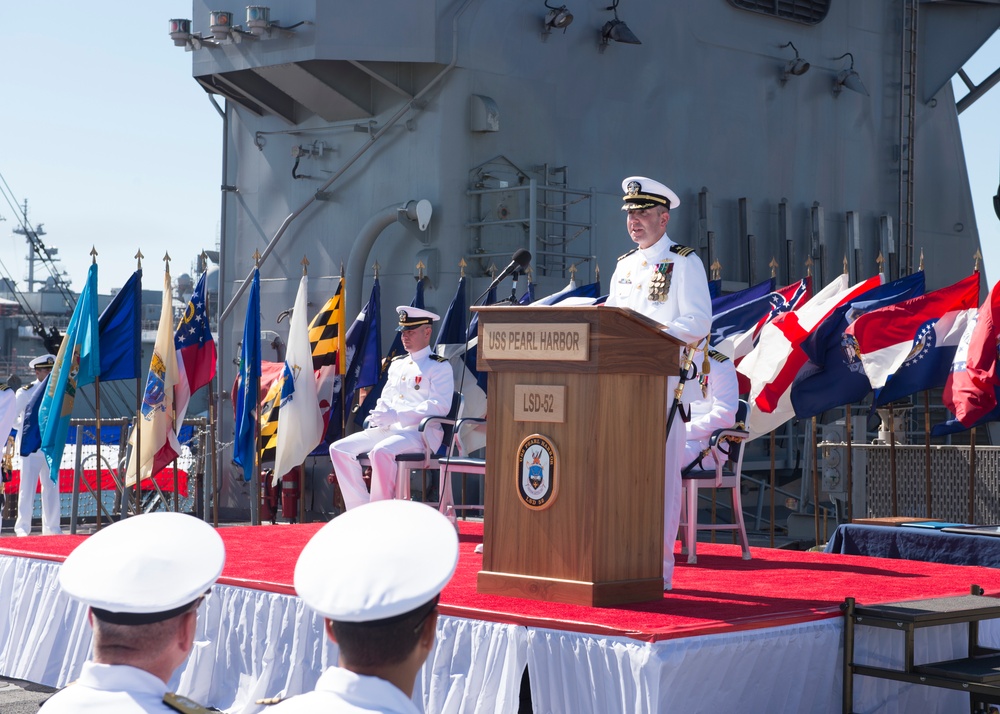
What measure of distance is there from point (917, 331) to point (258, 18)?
8032 millimetres

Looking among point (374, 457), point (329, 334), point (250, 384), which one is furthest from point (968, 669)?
point (329, 334)

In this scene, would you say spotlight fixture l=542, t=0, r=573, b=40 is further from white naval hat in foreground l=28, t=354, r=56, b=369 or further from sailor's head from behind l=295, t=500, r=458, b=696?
sailor's head from behind l=295, t=500, r=458, b=696

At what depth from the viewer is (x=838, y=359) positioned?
25.4 ft

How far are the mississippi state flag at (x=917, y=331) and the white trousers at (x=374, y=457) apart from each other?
2.75 meters

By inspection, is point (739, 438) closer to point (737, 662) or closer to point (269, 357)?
point (737, 662)

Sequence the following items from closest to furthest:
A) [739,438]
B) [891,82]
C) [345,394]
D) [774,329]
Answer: [739,438] → [774,329] → [345,394] → [891,82]

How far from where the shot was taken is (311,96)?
44.1ft

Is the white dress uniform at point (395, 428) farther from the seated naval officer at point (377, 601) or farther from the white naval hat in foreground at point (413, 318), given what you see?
the seated naval officer at point (377, 601)

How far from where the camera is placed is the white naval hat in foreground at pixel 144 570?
1762 millimetres

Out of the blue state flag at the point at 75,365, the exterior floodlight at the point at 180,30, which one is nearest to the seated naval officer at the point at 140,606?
the blue state flag at the point at 75,365

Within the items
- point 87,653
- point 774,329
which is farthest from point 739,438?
point 87,653

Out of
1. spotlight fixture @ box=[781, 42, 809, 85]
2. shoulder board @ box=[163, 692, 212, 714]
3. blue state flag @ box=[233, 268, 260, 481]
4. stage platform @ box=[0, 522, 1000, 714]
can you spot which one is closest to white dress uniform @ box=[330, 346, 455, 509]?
stage platform @ box=[0, 522, 1000, 714]

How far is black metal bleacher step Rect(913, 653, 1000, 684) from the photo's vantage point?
12.9ft

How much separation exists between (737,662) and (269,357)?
10.5m
